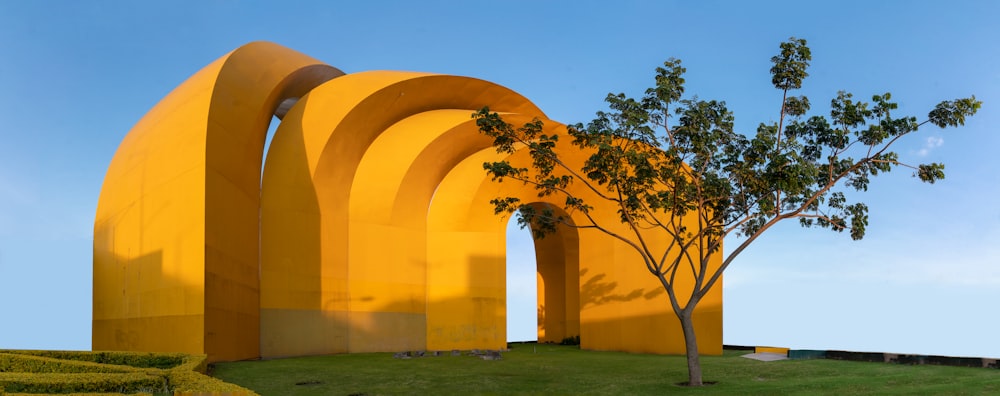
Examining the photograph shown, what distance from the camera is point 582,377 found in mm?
15484

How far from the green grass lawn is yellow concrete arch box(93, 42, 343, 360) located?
53.3 inches

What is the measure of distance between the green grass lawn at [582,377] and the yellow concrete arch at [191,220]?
Result: 135 cm

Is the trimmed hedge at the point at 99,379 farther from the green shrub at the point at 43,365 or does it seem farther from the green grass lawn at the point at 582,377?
the green grass lawn at the point at 582,377

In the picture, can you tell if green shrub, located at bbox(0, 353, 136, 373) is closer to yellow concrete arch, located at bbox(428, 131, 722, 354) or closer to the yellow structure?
the yellow structure

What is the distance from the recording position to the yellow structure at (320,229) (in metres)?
17.7

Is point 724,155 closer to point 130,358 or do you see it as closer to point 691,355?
point 691,355

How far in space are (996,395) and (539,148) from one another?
8.33 m

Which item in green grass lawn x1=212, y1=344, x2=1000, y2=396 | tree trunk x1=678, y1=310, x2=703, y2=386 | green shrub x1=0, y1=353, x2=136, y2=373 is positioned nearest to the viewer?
green shrub x1=0, y1=353, x2=136, y2=373

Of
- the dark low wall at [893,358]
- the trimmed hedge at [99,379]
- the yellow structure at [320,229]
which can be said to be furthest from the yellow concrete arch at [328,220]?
the dark low wall at [893,358]

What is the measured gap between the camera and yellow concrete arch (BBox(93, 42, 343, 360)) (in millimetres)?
17219

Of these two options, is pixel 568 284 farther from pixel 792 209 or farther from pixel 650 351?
pixel 792 209

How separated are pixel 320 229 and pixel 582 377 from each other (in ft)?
28.0

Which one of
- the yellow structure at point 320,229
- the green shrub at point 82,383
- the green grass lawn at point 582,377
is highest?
the yellow structure at point 320,229

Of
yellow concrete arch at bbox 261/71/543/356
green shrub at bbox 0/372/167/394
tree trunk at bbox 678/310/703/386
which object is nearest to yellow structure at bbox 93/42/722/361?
yellow concrete arch at bbox 261/71/543/356
